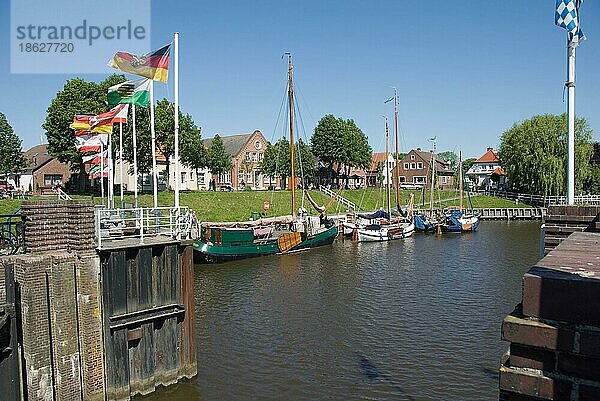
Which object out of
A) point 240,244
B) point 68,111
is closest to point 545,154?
point 240,244

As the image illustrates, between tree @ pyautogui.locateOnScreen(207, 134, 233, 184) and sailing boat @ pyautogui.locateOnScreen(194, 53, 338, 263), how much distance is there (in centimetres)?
3181

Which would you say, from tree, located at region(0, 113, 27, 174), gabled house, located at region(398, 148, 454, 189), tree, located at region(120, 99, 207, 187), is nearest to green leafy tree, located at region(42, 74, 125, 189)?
tree, located at region(120, 99, 207, 187)

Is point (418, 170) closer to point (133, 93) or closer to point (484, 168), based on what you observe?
point (484, 168)

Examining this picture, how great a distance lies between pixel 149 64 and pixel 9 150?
53.6 m

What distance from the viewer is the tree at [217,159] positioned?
77.8 meters

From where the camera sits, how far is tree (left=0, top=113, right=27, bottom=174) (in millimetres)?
61969

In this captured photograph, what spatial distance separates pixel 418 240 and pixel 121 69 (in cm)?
3820

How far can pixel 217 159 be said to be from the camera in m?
78.1

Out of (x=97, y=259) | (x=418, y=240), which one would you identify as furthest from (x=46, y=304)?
(x=418, y=240)

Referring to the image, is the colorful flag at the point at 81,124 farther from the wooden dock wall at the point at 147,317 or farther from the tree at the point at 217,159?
the tree at the point at 217,159

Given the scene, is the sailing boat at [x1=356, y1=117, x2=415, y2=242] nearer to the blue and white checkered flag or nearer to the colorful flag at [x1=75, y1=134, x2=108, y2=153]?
the colorful flag at [x1=75, y1=134, x2=108, y2=153]

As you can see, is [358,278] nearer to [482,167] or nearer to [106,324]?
[106,324]

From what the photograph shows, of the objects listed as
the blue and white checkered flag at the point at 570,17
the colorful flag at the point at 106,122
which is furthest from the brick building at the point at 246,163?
the blue and white checkered flag at the point at 570,17

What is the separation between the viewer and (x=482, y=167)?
13750cm
